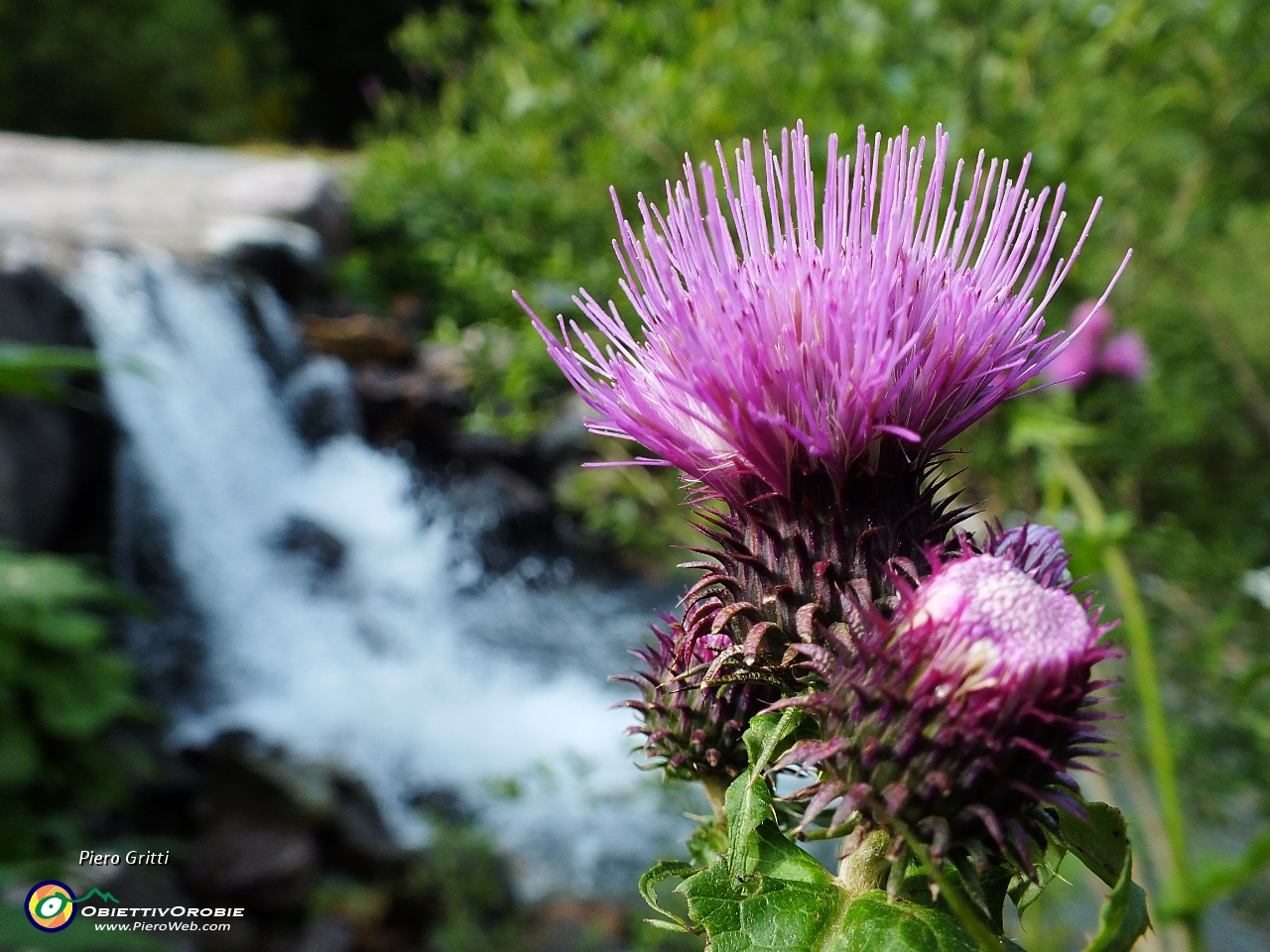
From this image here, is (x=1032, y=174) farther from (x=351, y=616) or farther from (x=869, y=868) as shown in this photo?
(x=351, y=616)

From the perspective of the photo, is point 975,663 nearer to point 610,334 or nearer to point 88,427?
point 610,334

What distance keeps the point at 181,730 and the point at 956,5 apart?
6472mm

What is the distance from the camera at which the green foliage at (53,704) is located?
4.06 m

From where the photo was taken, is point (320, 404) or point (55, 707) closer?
point (55, 707)

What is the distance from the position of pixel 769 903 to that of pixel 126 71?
76.7 feet

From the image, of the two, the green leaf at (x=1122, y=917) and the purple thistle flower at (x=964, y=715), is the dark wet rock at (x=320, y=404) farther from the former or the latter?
the green leaf at (x=1122, y=917)

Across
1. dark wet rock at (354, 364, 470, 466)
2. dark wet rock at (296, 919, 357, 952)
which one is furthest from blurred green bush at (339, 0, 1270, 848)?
dark wet rock at (354, 364, 470, 466)

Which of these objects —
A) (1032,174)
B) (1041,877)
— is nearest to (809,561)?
(1041,877)

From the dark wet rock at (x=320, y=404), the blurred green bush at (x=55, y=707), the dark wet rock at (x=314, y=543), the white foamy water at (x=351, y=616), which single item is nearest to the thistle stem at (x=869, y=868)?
the blurred green bush at (x=55, y=707)

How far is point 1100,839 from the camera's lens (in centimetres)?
96

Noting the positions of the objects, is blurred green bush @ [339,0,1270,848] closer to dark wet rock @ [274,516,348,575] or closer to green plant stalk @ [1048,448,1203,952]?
green plant stalk @ [1048,448,1203,952]

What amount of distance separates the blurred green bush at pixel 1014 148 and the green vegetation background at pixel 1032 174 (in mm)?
17

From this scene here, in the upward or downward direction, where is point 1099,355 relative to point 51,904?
upward

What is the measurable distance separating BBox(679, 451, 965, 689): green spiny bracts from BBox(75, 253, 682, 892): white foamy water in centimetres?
464
